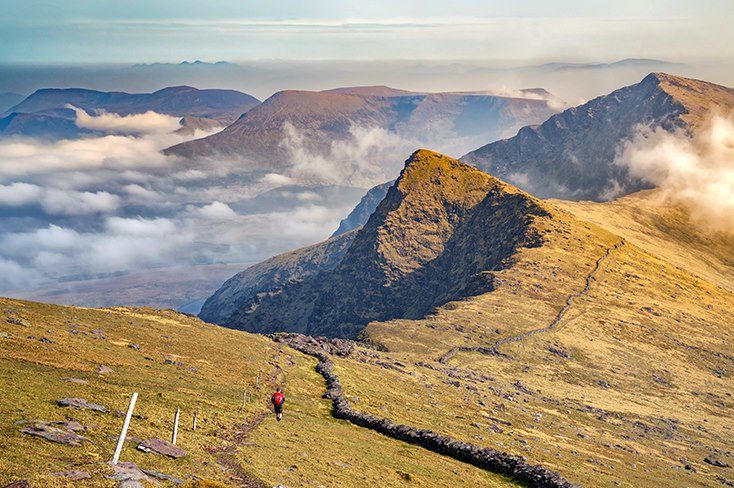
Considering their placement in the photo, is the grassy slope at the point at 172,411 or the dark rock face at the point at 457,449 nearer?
the grassy slope at the point at 172,411

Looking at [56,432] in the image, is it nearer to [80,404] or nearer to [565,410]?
[80,404]

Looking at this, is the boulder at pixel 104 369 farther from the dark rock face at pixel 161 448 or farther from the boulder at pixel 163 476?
the boulder at pixel 163 476

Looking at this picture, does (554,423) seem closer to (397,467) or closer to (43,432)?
(397,467)

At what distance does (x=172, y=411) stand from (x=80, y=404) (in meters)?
9.01

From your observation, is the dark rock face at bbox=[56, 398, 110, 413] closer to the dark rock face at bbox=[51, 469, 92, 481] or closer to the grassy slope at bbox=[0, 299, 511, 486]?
the grassy slope at bbox=[0, 299, 511, 486]

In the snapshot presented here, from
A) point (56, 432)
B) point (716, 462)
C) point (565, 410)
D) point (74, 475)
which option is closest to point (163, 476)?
point (74, 475)

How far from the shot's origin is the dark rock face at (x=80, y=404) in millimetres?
47844

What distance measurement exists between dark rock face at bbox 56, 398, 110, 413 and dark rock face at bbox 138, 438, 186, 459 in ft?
24.0

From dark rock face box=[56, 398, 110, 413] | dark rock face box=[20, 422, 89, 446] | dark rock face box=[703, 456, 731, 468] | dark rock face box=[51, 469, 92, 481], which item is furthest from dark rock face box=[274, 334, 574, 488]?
dark rock face box=[703, 456, 731, 468]

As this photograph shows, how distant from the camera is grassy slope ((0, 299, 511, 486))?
39375 millimetres

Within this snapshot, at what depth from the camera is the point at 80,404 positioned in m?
48.5

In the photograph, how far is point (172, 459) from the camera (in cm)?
4178

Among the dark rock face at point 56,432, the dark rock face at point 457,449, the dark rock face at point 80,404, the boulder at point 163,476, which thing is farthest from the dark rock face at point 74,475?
the dark rock face at point 457,449

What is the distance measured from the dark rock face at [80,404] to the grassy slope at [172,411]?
32.4 inches
